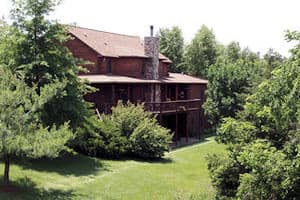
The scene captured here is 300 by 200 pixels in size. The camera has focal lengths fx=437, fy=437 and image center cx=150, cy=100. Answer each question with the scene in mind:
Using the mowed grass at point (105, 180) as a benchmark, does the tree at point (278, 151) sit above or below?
above

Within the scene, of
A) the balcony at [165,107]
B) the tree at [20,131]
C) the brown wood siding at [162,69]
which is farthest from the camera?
the brown wood siding at [162,69]

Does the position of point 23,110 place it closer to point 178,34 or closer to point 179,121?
point 179,121

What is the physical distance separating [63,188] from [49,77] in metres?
6.08

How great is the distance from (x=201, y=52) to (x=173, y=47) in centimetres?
502

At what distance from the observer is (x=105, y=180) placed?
19594 millimetres

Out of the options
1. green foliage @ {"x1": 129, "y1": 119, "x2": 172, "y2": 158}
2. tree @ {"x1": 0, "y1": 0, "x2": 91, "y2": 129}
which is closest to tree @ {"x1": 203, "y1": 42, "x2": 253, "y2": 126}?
green foliage @ {"x1": 129, "y1": 119, "x2": 172, "y2": 158}

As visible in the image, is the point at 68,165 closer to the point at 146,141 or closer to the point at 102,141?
the point at 102,141

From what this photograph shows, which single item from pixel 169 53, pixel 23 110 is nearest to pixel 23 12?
pixel 23 110

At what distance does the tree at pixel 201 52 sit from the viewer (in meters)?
66.6

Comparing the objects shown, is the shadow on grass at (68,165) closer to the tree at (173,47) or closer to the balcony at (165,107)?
the balcony at (165,107)

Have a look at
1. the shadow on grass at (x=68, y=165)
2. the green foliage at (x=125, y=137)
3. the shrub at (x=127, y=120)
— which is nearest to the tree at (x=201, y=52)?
the green foliage at (x=125, y=137)

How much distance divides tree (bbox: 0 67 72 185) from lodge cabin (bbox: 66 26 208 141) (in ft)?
45.0

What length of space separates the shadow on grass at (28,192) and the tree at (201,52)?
1979 inches

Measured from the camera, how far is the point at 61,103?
2109 centimetres
